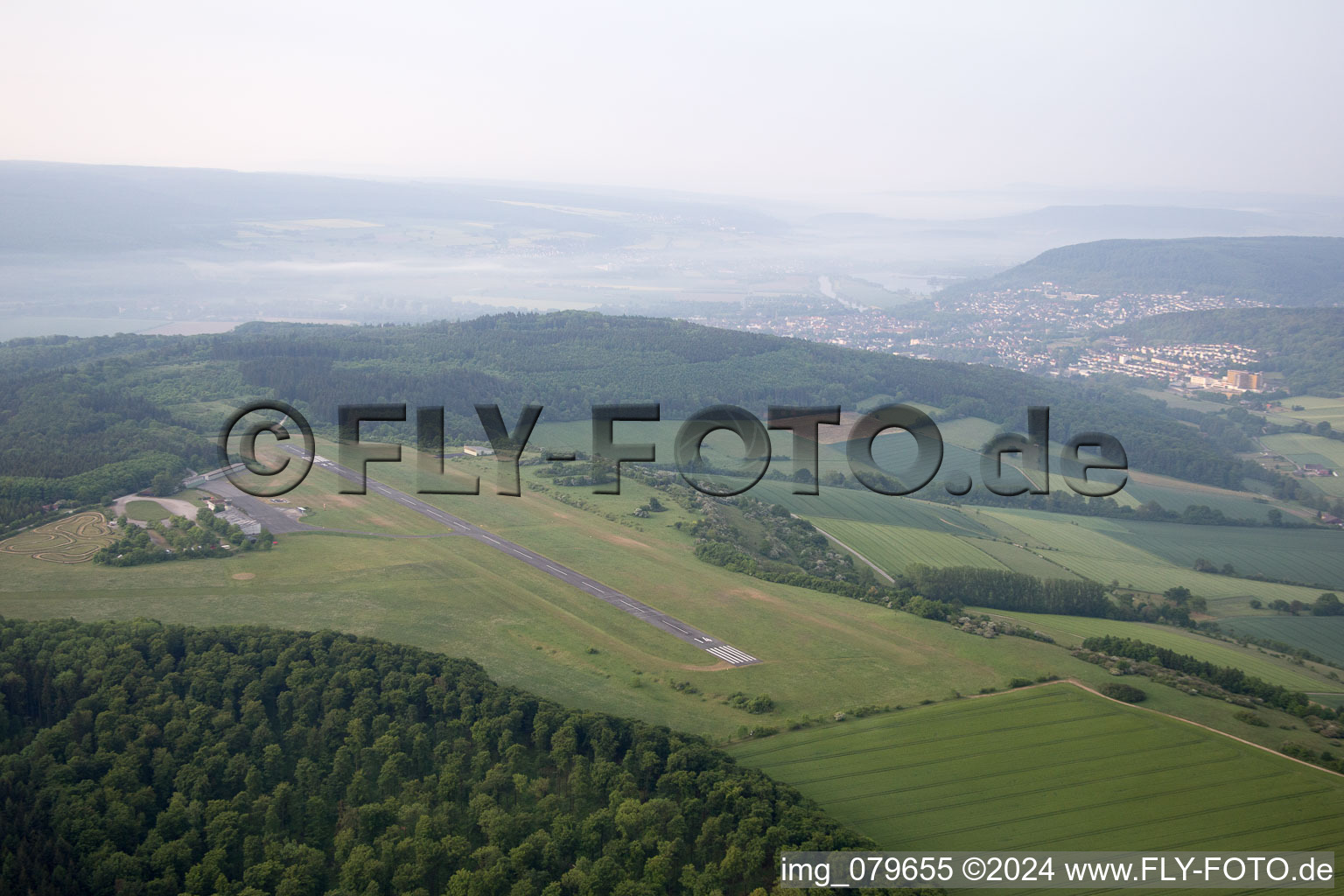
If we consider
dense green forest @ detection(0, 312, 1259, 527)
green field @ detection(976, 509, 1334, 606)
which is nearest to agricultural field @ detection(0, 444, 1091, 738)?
dense green forest @ detection(0, 312, 1259, 527)

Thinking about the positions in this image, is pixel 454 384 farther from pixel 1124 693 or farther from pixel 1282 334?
pixel 1282 334

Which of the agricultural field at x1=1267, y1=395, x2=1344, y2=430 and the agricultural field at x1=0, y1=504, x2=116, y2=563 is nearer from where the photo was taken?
the agricultural field at x1=0, y1=504, x2=116, y2=563

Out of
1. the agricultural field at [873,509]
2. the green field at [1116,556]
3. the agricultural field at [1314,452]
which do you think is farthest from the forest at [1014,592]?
the agricultural field at [1314,452]

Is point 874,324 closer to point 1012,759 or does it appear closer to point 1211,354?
point 1211,354

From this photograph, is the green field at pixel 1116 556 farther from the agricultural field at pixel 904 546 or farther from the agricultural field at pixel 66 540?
the agricultural field at pixel 66 540

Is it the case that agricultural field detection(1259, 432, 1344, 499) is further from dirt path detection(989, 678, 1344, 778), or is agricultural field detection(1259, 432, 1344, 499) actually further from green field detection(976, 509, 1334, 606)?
dirt path detection(989, 678, 1344, 778)

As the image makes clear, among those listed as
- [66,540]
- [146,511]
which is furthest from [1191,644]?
[66,540]

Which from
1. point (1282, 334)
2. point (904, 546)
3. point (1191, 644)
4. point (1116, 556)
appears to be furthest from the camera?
point (1282, 334)
